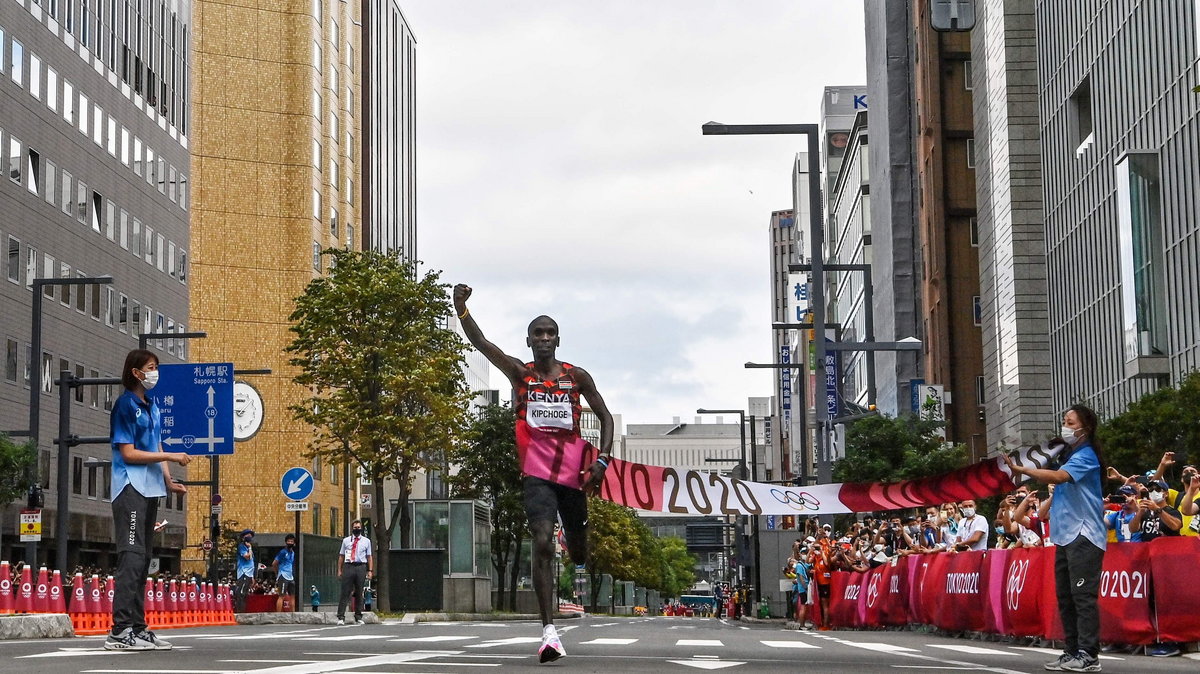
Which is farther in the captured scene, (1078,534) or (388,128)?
(388,128)

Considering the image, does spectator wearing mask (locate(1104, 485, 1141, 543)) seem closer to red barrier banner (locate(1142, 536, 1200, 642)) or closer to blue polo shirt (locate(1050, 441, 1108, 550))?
red barrier banner (locate(1142, 536, 1200, 642))

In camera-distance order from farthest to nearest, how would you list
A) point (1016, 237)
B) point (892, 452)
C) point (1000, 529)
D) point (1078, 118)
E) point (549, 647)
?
point (1016, 237) < point (1078, 118) < point (892, 452) < point (1000, 529) < point (549, 647)

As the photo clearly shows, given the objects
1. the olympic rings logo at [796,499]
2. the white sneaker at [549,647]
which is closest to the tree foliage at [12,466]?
the olympic rings logo at [796,499]

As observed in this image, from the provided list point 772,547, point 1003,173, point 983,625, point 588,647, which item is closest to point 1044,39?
point 1003,173

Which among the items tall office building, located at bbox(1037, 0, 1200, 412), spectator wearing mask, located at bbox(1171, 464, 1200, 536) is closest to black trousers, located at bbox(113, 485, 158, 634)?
spectator wearing mask, located at bbox(1171, 464, 1200, 536)

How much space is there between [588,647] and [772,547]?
3776 centimetres

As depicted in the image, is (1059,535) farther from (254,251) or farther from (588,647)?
(254,251)

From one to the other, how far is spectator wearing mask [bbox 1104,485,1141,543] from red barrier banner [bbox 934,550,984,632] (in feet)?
5.60

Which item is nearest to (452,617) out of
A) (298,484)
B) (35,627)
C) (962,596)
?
(298,484)

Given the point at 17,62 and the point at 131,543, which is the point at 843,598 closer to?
the point at 131,543

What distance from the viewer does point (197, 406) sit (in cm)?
3862

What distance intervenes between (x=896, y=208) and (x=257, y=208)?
102 feet

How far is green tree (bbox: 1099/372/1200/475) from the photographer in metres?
37.0

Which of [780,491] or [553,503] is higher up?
[780,491]
